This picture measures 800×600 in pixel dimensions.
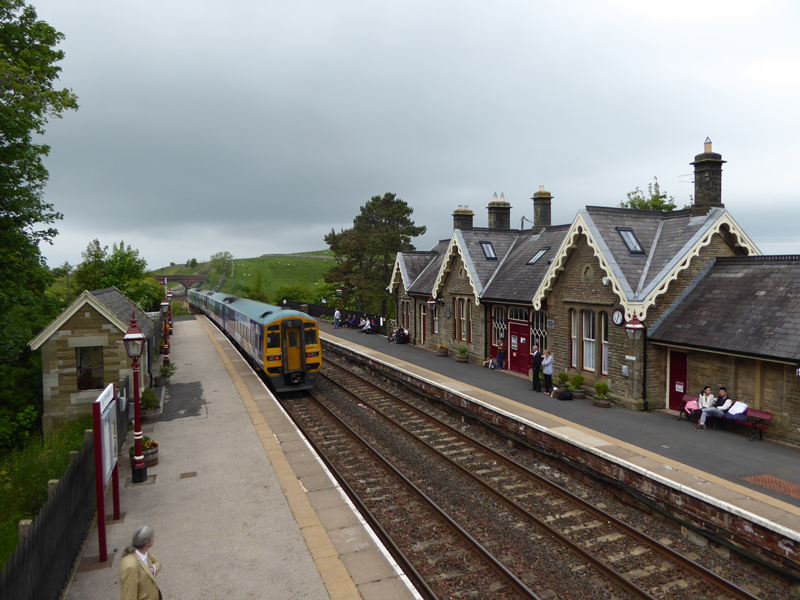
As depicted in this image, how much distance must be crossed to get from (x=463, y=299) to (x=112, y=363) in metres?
16.2

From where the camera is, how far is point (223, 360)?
2736cm

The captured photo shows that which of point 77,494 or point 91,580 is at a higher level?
point 77,494

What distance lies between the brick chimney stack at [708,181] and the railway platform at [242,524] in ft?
49.1

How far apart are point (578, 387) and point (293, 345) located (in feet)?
34.4

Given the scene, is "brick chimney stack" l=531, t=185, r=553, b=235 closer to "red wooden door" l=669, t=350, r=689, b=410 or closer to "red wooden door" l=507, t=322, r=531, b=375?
"red wooden door" l=507, t=322, r=531, b=375

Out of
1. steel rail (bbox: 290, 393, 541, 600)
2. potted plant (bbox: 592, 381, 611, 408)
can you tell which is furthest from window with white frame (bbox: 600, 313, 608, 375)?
steel rail (bbox: 290, 393, 541, 600)

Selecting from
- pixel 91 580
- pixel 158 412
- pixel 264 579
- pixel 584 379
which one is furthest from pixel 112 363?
pixel 584 379

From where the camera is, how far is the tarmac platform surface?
23.2ft

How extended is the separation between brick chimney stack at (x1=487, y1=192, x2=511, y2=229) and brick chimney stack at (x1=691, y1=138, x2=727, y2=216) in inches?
550

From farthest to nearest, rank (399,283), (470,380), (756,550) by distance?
1. (399,283)
2. (470,380)
3. (756,550)

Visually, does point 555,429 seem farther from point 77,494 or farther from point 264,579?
point 77,494

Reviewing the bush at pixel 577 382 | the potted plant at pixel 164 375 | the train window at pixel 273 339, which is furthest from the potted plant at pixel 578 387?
the potted plant at pixel 164 375

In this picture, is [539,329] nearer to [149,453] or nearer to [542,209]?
[542,209]

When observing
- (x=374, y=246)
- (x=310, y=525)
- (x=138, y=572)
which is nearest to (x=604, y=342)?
(x=310, y=525)
